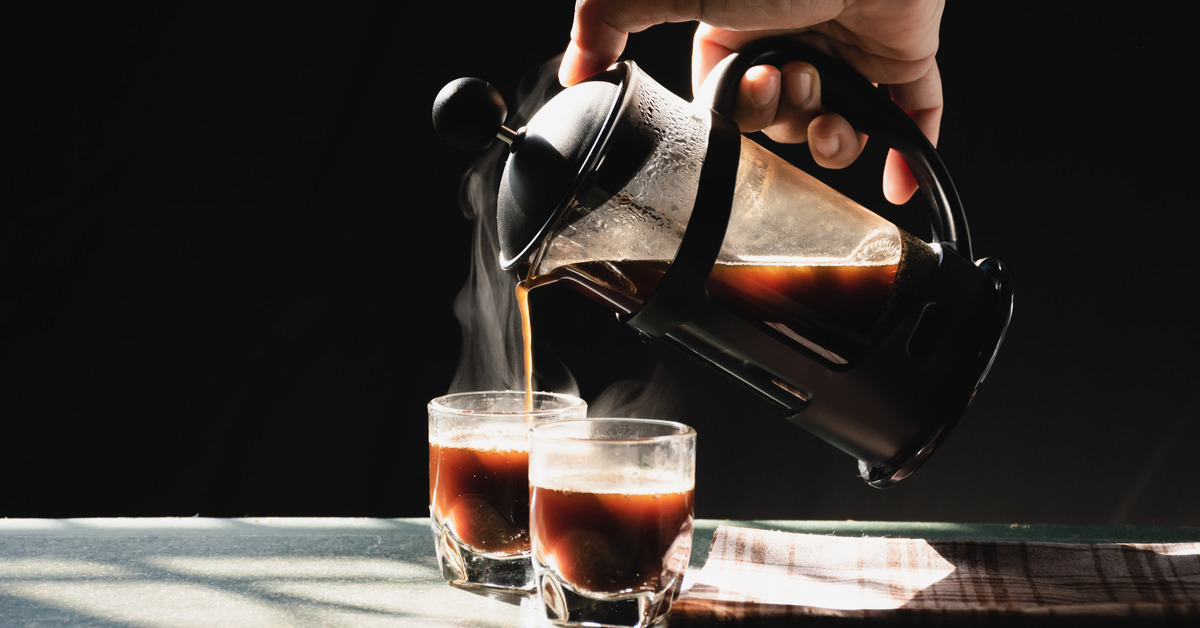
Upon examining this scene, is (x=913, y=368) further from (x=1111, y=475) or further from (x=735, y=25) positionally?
(x=1111, y=475)

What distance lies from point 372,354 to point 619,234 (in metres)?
1.34

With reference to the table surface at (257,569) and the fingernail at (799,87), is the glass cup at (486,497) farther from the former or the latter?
the fingernail at (799,87)

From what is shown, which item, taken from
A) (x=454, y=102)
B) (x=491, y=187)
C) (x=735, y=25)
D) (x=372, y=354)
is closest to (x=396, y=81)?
(x=491, y=187)

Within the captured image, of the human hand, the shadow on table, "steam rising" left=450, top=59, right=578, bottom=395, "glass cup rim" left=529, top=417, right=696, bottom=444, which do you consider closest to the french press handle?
the human hand

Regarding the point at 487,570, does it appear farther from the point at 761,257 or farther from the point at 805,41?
the point at 805,41

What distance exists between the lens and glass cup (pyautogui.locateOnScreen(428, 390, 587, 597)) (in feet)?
2.63

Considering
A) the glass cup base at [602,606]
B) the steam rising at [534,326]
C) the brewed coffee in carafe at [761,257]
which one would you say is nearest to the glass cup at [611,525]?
the glass cup base at [602,606]

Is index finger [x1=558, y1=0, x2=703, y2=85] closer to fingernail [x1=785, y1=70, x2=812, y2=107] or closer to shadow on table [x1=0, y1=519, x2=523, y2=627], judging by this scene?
fingernail [x1=785, y1=70, x2=812, y2=107]

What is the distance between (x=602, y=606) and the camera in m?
0.69

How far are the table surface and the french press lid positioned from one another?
306 millimetres

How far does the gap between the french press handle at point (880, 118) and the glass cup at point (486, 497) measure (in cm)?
34

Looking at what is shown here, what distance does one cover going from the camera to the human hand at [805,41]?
84 cm

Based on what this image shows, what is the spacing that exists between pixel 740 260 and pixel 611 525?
0.21m

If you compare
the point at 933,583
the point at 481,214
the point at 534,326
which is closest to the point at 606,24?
the point at 933,583
